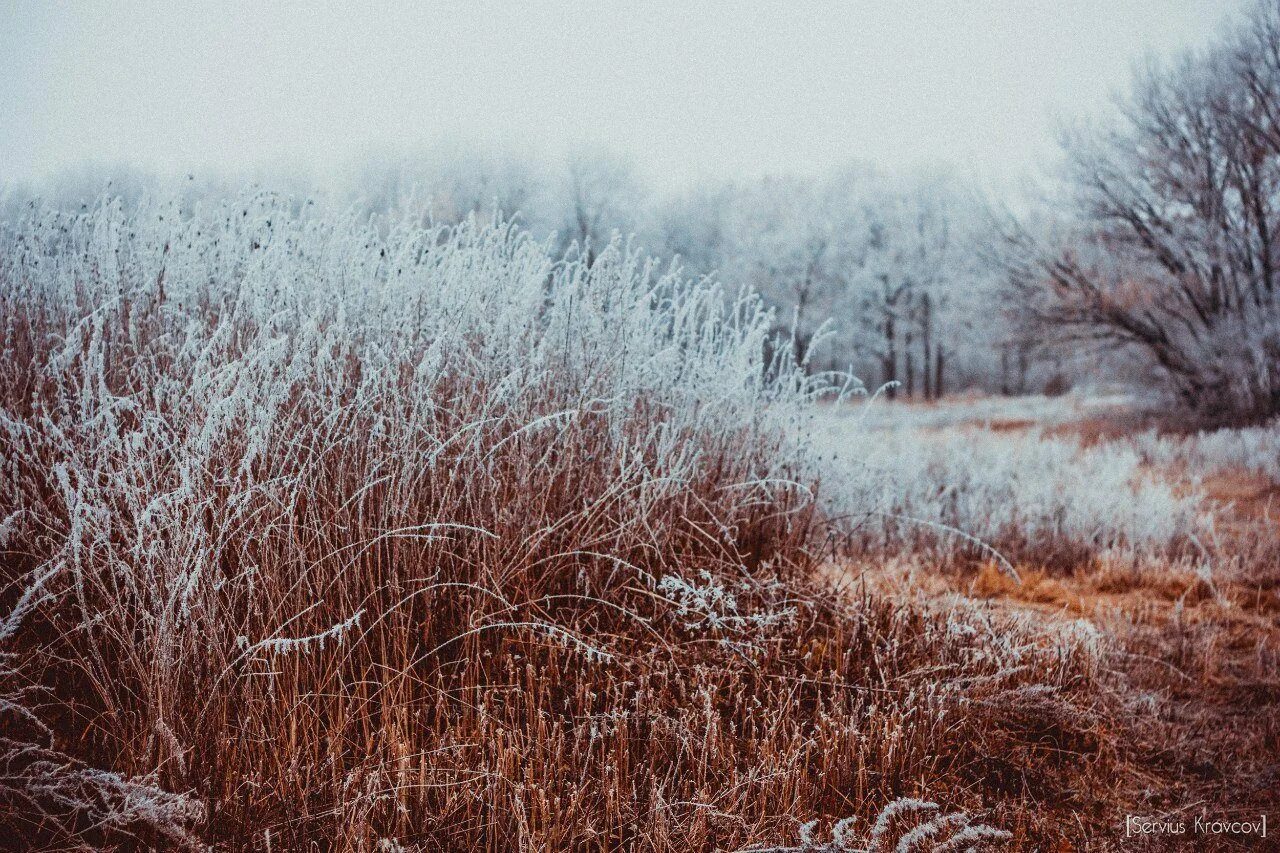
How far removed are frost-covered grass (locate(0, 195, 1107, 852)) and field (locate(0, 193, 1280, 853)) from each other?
14mm

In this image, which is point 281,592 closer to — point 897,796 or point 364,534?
point 364,534

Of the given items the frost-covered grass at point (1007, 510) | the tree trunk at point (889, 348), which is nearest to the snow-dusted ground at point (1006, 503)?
the frost-covered grass at point (1007, 510)

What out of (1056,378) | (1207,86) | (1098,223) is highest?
(1207,86)

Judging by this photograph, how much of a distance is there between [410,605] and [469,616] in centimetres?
17

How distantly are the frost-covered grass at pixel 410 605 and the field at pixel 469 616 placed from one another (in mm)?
14

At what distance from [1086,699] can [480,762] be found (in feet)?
5.98

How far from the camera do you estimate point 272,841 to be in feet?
4.77

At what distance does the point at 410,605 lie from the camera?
199 cm

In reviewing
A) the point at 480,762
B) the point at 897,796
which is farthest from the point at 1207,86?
the point at 480,762

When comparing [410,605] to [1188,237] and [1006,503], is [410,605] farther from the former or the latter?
[1188,237]

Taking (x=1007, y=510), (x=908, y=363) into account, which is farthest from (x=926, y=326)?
(x=1007, y=510)

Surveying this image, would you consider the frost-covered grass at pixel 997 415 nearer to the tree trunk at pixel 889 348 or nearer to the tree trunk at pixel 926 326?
the tree trunk at pixel 889 348

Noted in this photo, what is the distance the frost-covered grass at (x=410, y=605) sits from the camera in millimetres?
1584

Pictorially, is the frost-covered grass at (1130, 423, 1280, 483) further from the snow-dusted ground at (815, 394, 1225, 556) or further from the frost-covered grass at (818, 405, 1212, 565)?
the frost-covered grass at (818, 405, 1212, 565)
